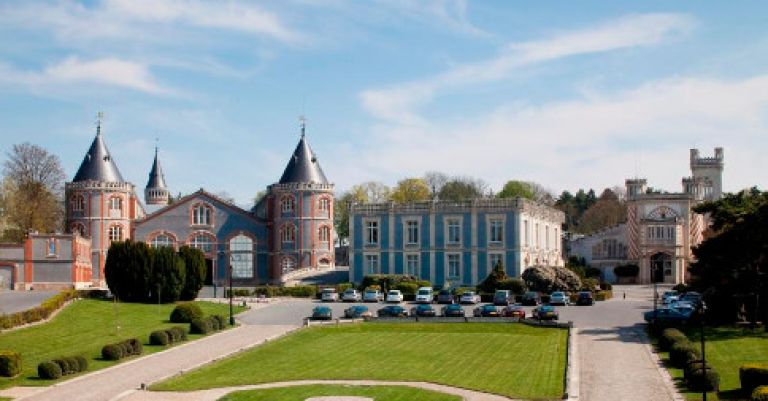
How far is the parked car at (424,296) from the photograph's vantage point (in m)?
67.5

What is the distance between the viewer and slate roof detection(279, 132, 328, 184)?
88.4 meters

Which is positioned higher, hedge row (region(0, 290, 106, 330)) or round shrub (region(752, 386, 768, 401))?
hedge row (region(0, 290, 106, 330))

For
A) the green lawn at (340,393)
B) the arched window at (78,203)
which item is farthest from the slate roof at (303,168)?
the green lawn at (340,393)

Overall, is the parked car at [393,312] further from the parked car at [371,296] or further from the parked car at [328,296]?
the parked car at [328,296]

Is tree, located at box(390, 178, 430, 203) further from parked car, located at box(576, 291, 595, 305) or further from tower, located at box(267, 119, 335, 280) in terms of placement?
parked car, located at box(576, 291, 595, 305)

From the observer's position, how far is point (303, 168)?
88750mm

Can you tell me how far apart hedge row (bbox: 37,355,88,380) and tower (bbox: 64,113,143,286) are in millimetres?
48616

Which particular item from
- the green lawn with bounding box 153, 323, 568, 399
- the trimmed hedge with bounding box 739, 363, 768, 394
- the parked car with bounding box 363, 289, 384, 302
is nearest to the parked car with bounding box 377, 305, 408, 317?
the green lawn with bounding box 153, 323, 568, 399

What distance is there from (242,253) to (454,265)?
21.1m

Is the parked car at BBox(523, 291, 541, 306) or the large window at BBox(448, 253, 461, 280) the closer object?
the parked car at BBox(523, 291, 541, 306)

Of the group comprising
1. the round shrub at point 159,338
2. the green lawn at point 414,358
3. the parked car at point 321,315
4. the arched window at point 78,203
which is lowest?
the green lawn at point 414,358

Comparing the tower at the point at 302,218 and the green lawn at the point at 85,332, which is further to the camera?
the tower at the point at 302,218

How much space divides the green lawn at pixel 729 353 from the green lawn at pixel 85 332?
2321 cm

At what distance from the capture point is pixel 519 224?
77938 millimetres
